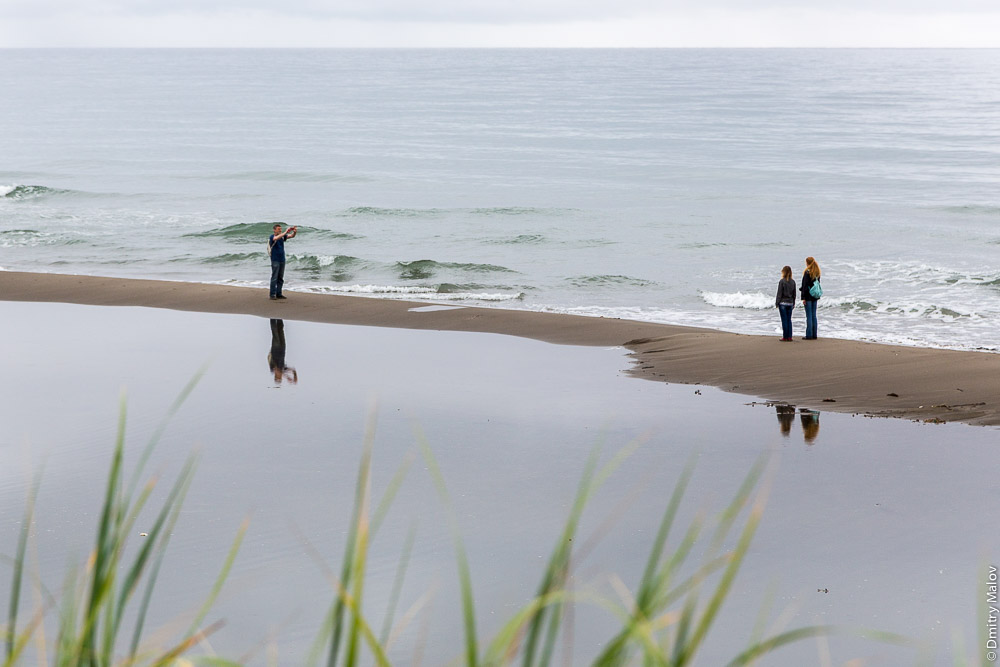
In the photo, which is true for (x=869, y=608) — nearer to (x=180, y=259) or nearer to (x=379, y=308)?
(x=379, y=308)

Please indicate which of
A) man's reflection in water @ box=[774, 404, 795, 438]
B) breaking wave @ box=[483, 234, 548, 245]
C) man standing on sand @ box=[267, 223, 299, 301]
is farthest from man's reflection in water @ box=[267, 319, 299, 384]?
breaking wave @ box=[483, 234, 548, 245]

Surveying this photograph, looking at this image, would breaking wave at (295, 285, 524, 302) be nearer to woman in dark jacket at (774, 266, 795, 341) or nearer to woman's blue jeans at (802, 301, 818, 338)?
woman in dark jacket at (774, 266, 795, 341)

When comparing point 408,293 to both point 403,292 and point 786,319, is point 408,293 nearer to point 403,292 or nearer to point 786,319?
point 403,292

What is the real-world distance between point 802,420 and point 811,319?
4795 millimetres

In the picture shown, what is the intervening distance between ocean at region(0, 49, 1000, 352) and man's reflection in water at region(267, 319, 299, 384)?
19.6 feet

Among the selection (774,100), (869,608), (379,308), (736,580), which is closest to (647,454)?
(736,580)

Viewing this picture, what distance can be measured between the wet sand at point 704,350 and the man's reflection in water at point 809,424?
1.32 ft

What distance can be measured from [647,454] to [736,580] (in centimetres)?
335

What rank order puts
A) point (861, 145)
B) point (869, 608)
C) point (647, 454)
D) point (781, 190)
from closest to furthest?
point (869, 608)
point (647, 454)
point (781, 190)
point (861, 145)

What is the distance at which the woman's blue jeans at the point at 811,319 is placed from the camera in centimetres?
1667

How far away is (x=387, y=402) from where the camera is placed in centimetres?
1311

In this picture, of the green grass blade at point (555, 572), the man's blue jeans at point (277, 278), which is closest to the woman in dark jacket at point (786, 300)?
the man's blue jeans at point (277, 278)

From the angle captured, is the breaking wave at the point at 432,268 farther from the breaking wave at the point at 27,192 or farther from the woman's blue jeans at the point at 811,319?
the breaking wave at the point at 27,192

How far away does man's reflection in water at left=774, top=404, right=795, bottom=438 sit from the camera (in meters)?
11.9
